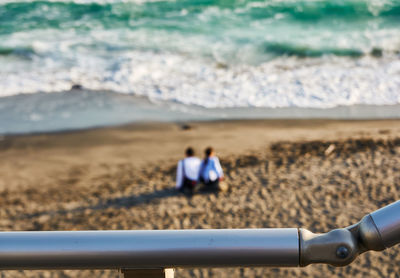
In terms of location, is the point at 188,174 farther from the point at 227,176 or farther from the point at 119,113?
the point at 119,113

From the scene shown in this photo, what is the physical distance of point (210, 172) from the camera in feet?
26.2

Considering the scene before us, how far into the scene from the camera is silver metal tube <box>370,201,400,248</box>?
3.10 feet

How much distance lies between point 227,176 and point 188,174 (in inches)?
33.5

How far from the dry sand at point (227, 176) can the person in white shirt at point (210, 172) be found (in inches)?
8.5

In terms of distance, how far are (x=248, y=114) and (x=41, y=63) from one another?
7.08 metres

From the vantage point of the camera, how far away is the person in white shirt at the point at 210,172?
7996mm

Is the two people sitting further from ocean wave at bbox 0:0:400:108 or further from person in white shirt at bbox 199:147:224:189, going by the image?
ocean wave at bbox 0:0:400:108

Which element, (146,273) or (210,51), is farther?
(210,51)

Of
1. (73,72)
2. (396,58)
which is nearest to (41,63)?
(73,72)

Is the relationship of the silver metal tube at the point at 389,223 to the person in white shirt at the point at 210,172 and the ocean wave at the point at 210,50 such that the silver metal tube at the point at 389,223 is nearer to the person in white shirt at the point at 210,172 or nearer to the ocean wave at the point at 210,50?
the person in white shirt at the point at 210,172

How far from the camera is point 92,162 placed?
30.9ft

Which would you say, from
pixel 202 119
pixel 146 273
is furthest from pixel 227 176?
pixel 146 273

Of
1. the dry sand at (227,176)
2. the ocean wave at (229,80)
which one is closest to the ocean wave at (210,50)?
the ocean wave at (229,80)

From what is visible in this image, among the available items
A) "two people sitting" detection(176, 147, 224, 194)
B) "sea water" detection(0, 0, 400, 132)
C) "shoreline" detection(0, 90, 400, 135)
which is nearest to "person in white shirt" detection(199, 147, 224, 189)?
"two people sitting" detection(176, 147, 224, 194)
